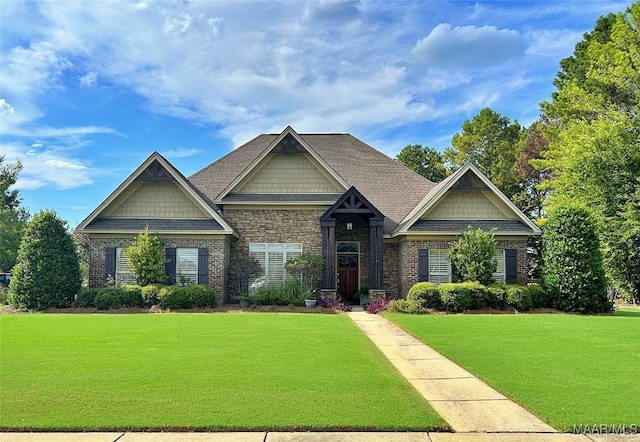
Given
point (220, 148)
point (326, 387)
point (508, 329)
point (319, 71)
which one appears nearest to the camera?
point (326, 387)

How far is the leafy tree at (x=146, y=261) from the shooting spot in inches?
A: 760

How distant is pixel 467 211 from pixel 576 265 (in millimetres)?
4875

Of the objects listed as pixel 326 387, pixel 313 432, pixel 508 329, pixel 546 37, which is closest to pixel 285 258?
pixel 508 329

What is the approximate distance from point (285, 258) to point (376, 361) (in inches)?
513

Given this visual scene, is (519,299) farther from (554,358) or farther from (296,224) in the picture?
(296,224)

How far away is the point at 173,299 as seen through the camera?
18.2 m

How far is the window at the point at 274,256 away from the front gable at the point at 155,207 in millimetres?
2091

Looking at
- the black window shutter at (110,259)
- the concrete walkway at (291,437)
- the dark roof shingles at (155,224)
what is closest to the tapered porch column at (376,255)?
the dark roof shingles at (155,224)

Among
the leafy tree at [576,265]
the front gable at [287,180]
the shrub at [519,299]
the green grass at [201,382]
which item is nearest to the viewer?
the green grass at [201,382]

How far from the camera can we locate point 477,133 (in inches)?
1625

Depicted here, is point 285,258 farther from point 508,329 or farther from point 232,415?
point 232,415

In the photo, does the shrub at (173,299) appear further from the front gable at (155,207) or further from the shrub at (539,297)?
the shrub at (539,297)

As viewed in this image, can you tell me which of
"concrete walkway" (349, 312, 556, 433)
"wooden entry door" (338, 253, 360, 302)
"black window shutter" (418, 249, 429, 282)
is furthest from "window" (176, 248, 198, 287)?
"concrete walkway" (349, 312, 556, 433)

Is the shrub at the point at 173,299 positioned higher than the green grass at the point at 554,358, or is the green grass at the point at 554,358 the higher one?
the shrub at the point at 173,299
